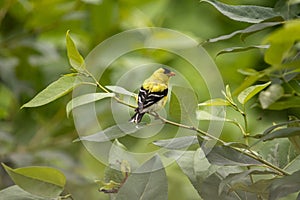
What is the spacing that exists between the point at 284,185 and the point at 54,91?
0.16 m

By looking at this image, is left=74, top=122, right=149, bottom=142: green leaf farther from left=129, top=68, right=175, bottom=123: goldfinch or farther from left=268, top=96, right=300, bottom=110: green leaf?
left=268, top=96, right=300, bottom=110: green leaf

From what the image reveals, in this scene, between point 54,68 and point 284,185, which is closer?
point 284,185

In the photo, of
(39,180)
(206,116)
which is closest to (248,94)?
(206,116)

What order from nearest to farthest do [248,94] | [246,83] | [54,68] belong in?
[246,83], [248,94], [54,68]

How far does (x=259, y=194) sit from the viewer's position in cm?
39

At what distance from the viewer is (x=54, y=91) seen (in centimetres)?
39

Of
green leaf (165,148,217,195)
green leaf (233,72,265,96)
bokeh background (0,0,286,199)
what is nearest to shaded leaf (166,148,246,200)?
green leaf (165,148,217,195)

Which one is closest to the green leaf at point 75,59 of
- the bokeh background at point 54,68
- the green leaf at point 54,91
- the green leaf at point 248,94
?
the green leaf at point 54,91

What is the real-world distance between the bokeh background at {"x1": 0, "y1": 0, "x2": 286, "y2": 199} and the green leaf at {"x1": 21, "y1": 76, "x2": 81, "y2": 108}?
0.55 m

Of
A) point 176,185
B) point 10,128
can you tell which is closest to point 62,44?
point 10,128

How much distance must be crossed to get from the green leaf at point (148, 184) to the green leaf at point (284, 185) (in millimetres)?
76

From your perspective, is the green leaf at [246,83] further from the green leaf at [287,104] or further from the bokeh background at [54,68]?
the bokeh background at [54,68]

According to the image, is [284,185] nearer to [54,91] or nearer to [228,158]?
[228,158]

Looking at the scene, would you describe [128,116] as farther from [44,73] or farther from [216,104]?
[44,73]
